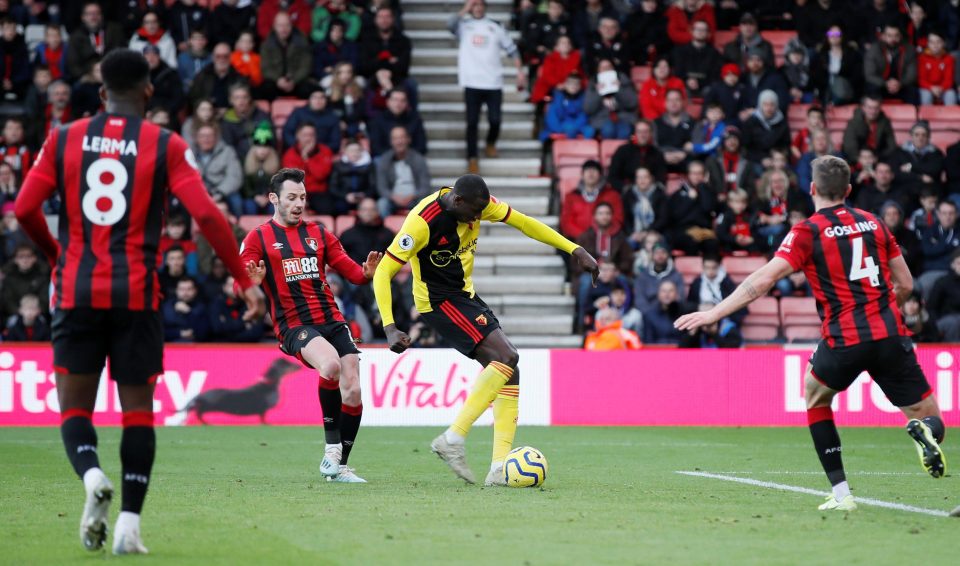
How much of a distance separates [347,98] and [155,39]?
3.10 m

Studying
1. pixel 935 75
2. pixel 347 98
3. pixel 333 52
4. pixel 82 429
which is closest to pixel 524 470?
pixel 82 429

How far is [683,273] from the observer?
1986 cm

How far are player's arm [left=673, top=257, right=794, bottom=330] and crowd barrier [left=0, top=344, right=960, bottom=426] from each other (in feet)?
28.6

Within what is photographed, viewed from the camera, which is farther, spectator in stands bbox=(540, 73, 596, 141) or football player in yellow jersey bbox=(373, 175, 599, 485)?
spectator in stands bbox=(540, 73, 596, 141)

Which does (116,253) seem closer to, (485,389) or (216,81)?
(485,389)

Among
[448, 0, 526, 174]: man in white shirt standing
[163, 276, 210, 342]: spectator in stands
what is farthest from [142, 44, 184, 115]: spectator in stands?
[448, 0, 526, 174]: man in white shirt standing

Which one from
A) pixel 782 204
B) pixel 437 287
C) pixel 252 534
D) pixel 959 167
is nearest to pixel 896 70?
pixel 959 167

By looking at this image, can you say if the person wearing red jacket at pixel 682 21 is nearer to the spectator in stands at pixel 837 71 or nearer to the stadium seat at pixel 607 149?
the spectator in stands at pixel 837 71

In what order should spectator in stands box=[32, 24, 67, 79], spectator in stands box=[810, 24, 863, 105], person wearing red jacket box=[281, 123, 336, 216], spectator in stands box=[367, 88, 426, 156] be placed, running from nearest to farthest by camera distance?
person wearing red jacket box=[281, 123, 336, 216] → spectator in stands box=[367, 88, 426, 156] → spectator in stands box=[32, 24, 67, 79] → spectator in stands box=[810, 24, 863, 105]

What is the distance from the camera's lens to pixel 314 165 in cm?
1997

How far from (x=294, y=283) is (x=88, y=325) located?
4.21 meters

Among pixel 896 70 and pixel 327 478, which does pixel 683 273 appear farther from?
pixel 327 478

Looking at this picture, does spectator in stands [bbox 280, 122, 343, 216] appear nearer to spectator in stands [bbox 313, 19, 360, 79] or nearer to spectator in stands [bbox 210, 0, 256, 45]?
spectator in stands [bbox 313, 19, 360, 79]

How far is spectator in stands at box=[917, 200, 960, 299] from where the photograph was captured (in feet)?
64.8
